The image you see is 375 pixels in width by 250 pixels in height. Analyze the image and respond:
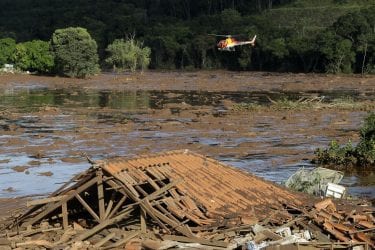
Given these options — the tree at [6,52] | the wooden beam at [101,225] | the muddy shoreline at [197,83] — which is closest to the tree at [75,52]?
the muddy shoreline at [197,83]

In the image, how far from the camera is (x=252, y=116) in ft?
131

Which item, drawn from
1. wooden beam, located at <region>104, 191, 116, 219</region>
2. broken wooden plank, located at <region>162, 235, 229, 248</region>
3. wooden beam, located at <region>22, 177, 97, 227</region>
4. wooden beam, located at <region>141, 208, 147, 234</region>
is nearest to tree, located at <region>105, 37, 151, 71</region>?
wooden beam, located at <region>22, 177, 97, 227</region>

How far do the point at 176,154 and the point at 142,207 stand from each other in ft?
11.3

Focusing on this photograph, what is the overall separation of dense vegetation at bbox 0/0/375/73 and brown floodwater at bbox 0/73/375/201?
3335 centimetres

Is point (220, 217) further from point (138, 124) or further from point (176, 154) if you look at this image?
point (138, 124)

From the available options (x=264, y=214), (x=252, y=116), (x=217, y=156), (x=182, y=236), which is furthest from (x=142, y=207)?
(x=252, y=116)

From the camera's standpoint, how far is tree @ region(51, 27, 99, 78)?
78.9 meters

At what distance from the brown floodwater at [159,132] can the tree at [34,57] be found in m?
28.8

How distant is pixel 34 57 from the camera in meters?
86.7

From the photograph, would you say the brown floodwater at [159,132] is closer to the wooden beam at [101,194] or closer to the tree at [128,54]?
the wooden beam at [101,194]

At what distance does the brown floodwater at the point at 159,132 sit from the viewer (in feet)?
75.8

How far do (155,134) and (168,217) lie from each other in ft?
70.2

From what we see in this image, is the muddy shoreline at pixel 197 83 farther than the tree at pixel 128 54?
No

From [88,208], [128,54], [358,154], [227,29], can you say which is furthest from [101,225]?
[227,29]
